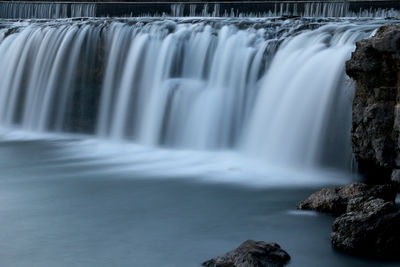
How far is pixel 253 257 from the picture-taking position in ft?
16.5

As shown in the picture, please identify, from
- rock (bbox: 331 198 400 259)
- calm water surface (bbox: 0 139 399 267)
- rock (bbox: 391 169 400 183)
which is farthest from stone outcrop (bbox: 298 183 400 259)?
rock (bbox: 391 169 400 183)

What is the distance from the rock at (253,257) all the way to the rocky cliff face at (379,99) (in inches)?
83.3

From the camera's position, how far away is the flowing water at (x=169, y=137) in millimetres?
6266

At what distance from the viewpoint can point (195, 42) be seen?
479 inches

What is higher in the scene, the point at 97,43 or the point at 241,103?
the point at 97,43

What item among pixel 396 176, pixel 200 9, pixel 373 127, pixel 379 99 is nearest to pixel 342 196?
pixel 396 176

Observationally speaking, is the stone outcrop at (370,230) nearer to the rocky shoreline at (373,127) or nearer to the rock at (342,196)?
the rocky shoreline at (373,127)

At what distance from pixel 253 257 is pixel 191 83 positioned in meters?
6.82

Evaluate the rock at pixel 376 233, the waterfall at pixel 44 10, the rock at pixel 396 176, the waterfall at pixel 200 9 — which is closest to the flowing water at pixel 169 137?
the rock at pixel 376 233

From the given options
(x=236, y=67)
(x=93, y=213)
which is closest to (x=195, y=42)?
(x=236, y=67)

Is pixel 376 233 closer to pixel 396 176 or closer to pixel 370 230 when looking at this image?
pixel 370 230

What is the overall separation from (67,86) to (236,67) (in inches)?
156

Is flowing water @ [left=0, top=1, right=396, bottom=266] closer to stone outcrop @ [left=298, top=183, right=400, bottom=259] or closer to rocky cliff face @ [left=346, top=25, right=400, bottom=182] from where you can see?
stone outcrop @ [left=298, top=183, right=400, bottom=259]

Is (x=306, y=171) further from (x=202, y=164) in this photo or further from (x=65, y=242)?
(x=65, y=242)
